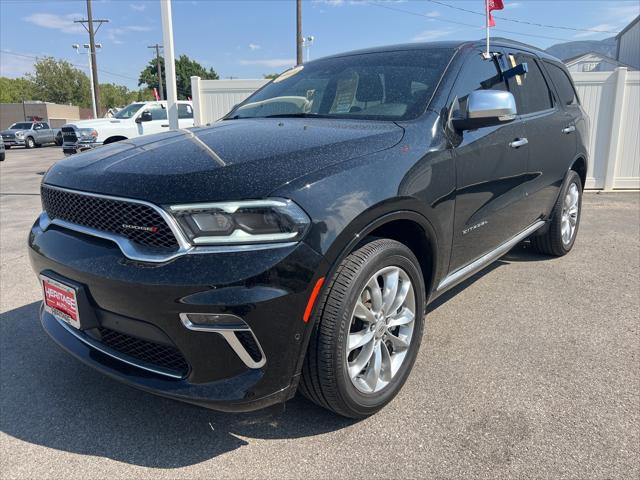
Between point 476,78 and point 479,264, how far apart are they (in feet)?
3.96

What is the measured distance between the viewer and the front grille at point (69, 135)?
13.6 m

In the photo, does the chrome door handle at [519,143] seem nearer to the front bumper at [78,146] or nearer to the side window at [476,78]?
the side window at [476,78]

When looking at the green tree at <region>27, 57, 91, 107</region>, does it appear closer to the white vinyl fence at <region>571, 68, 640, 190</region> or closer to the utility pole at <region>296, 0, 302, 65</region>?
the utility pole at <region>296, 0, 302, 65</region>

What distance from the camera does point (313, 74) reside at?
3.57 meters

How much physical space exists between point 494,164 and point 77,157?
2.45m

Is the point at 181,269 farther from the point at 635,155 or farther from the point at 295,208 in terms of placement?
the point at 635,155

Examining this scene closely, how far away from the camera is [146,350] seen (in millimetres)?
2078

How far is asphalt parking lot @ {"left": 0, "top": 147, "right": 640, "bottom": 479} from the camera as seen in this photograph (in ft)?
6.84

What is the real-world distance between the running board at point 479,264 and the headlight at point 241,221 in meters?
1.31

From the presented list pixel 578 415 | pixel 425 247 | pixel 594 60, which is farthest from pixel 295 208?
pixel 594 60

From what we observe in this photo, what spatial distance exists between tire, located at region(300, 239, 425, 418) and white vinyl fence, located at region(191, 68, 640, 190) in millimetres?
6840

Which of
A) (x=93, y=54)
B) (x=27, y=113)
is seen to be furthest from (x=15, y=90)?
(x=93, y=54)

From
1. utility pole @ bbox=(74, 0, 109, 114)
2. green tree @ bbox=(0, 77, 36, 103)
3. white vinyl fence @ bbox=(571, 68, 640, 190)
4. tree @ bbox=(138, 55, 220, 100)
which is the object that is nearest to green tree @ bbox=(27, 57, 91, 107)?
green tree @ bbox=(0, 77, 36, 103)

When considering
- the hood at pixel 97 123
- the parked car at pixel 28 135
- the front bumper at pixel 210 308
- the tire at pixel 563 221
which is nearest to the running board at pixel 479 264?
the tire at pixel 563 221
